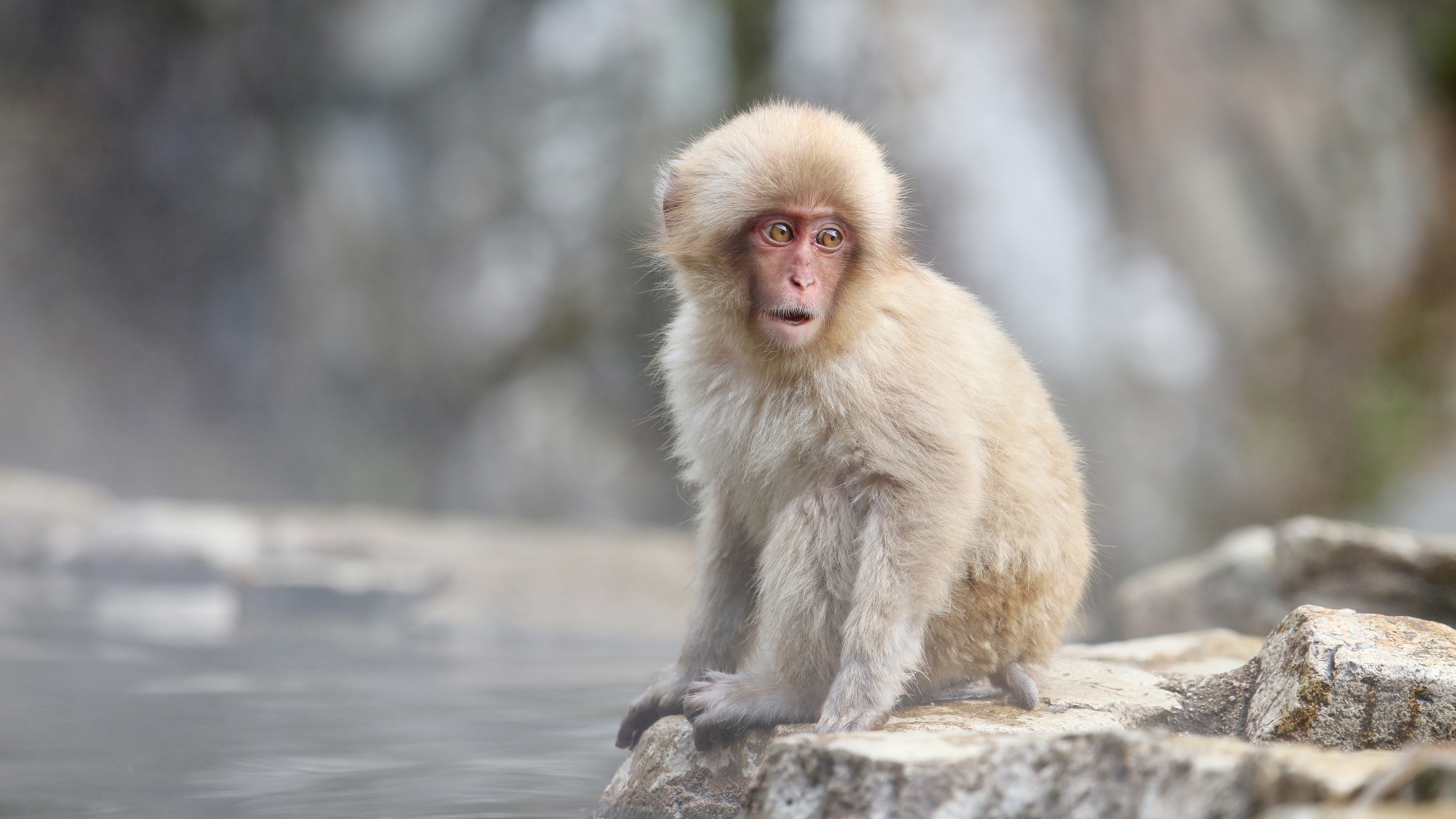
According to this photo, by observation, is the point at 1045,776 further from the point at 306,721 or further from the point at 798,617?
the point at 306,721

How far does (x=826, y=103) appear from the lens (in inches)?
362

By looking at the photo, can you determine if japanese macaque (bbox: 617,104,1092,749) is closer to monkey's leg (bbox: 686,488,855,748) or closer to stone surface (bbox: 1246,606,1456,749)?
monkey's leg (bbox: 686,488,855,748)

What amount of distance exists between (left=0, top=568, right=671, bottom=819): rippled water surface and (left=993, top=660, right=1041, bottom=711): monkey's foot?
1160 millimetres

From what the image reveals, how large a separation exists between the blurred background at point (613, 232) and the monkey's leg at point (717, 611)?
17.5 feet

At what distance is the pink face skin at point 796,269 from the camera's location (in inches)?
109

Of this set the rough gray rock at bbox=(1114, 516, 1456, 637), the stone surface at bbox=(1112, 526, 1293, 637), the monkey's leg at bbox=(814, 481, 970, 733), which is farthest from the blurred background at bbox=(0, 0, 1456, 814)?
the monkey's leg at bbox=(814, 481, 970, 733)

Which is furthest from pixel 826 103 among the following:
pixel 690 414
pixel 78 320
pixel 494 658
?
pixel 78 320

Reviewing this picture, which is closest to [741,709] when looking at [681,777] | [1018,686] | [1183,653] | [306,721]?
[681,777]

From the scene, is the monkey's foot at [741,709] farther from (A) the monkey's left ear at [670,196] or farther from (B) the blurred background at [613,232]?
(B) the blurred background at [613,232]

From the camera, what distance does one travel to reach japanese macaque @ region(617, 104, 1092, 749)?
275 centimetres

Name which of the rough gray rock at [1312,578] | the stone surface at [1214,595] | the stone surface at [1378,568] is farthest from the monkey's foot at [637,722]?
the stone surface at [1214,595]

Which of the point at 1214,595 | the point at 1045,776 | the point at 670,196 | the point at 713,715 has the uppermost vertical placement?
the point at 670,196

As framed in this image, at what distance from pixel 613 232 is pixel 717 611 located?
24.4 feet

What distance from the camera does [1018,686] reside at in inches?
118
